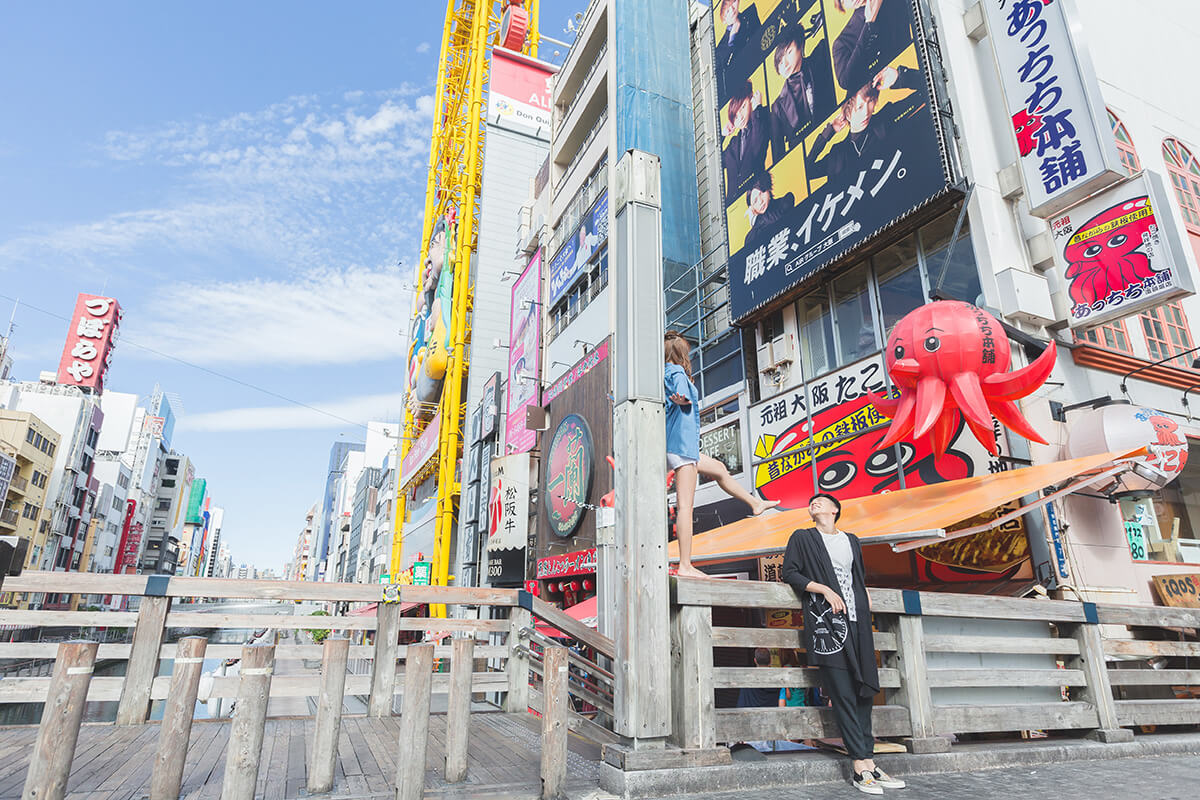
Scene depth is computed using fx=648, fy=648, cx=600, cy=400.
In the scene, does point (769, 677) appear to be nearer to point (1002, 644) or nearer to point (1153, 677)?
point (1002, 644)

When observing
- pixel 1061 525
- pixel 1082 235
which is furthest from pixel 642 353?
pixel 1082 235

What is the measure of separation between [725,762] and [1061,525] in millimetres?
5992

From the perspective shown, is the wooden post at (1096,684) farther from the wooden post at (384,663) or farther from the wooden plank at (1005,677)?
the wooden post at (384,663)

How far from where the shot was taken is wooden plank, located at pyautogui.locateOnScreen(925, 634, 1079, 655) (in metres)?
5.04

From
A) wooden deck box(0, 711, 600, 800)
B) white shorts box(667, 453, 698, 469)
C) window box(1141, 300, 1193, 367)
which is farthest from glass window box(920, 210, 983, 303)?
wooden deck box(0, 711, 600, 800)

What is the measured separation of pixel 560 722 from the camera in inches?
148

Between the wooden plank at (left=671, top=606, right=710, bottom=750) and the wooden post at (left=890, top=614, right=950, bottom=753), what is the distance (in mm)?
1668

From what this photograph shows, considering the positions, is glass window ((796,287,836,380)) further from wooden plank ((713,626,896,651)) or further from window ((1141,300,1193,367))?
wooden plank ((713,626,896,651))

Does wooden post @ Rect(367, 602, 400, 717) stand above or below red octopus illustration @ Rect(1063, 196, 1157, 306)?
below

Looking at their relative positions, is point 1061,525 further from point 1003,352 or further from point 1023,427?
point 1003,352

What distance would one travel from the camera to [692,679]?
4.07 meters

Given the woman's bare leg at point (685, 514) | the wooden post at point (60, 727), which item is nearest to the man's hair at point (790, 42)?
the woman's bare leg at point (685, 514)

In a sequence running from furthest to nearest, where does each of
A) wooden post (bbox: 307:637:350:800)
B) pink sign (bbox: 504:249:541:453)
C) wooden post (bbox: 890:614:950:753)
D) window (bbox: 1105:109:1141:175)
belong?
pink sign (bbox: 504:249:541:453) < window (bbox: 1105:109:1141:175) < wooden post (bbox: 890:614:950:753) < wooden post (bbox: 307:637:350:800)

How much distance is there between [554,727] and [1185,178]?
47.1 feet
